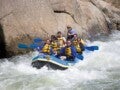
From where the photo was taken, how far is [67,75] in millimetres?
12414

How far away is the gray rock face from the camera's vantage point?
1481 centimetres

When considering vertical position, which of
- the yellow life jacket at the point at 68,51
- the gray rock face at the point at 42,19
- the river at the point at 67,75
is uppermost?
the gray rock face at the point at 42,19

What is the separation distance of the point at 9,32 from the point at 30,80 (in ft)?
11.2

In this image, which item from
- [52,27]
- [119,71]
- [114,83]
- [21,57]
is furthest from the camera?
[52,27]

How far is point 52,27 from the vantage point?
16.2 meters

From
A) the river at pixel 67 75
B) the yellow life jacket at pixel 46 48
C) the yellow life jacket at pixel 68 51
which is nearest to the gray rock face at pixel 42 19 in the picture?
the river at pixel 67 75

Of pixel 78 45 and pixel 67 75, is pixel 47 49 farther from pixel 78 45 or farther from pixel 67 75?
pixel 78 45

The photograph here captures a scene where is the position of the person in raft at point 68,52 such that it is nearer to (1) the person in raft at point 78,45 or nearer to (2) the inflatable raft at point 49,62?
(2) the inflatable raft at point 49,62

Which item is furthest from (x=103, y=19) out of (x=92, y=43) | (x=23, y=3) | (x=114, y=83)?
(x=114, y=83)

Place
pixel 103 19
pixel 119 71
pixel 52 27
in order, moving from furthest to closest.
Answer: pixel 103 19 < pixel 52 27 < pixel 119 71

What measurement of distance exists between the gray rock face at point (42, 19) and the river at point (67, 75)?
87 centimetres

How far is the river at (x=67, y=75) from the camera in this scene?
37.2 ft

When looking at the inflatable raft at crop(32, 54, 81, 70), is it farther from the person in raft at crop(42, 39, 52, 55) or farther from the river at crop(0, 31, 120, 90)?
the person in raft at crop(42, 39, 52, 55)

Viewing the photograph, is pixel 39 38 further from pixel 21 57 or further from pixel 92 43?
pixel 92 43
